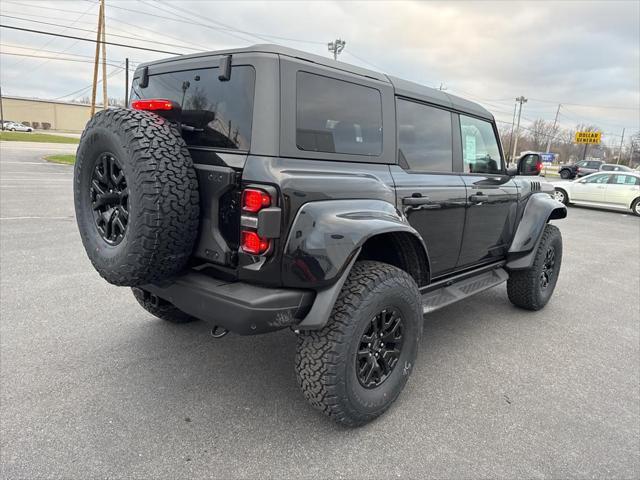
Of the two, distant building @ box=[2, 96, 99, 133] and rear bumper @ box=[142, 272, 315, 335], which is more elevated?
distant building @ box=[2, 96, 99, 133]

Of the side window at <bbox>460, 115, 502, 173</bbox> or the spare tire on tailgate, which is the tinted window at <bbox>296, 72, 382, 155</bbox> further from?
the side window at <bbox>460, 115, 502, 173</bbox>

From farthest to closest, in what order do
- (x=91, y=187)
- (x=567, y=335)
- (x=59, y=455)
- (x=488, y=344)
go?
(x=567, y=335), (x=488, y=344), (x=91, y=187), (x=59, y=455)

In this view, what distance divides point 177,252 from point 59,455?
1142mm

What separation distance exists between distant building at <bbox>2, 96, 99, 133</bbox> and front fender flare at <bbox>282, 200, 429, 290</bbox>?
90599 mm

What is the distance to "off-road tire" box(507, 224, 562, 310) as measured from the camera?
Result: 432cm

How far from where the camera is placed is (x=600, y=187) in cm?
1505

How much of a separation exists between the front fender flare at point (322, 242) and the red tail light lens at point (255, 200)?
18 centimetres

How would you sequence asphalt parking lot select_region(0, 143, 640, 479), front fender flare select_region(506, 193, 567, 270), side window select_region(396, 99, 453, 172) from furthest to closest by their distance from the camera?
front fender flare select_region(506, 193, 567, 270) → side window select_region(396, 99, 453, 172) → asphalt parking lot select_region(0, 143, 640, 479)

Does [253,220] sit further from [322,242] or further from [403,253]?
[403,253]

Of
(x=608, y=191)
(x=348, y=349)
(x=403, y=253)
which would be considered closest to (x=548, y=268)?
(x=403, y=253)

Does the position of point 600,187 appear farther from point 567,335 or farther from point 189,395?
point 189,395

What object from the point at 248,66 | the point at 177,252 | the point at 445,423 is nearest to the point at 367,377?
the point at 445,423

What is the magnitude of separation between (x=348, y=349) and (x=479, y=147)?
246 centimetres

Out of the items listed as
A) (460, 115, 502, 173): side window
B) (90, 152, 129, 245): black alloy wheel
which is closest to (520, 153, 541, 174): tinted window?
(460, 115, 502, 173): side window
